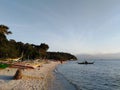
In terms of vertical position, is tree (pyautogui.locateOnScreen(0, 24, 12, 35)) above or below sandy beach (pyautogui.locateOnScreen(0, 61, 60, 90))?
above

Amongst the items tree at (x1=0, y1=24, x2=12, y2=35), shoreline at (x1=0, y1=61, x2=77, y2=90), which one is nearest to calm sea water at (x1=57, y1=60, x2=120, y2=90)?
shoreline at (x1=0, y1=61, x2=77, y2=90)

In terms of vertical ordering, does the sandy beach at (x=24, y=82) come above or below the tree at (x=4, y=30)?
below

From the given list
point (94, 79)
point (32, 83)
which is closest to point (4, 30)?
point (94, 79)

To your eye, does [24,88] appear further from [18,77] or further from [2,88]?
[18,77]

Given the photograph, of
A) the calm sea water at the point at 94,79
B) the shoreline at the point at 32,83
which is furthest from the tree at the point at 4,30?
the shoreline at the point at 32,83

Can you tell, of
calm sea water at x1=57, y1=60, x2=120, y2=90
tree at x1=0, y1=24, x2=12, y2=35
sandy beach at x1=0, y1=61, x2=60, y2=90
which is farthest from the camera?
tree at x1=0, y1=24, x2=12, y2=35

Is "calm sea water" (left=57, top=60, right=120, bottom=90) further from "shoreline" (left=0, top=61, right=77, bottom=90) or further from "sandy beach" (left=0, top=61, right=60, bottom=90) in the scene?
"sandy beach" (left=0, top=61, right=60, bottom=90)

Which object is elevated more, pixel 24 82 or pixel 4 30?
pixel 4 30

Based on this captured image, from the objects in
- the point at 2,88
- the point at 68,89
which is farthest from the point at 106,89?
the point at 2,88

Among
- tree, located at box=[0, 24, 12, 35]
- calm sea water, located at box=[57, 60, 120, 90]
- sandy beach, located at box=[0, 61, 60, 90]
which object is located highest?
tree, located at box=[0, 24, 12, 35]

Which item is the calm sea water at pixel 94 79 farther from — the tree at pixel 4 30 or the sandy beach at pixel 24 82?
the tree at pixel 4 30

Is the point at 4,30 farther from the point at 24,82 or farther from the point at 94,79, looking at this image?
A: the point at 24,82

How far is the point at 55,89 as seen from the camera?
19.9m

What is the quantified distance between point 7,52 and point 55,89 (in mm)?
51289
